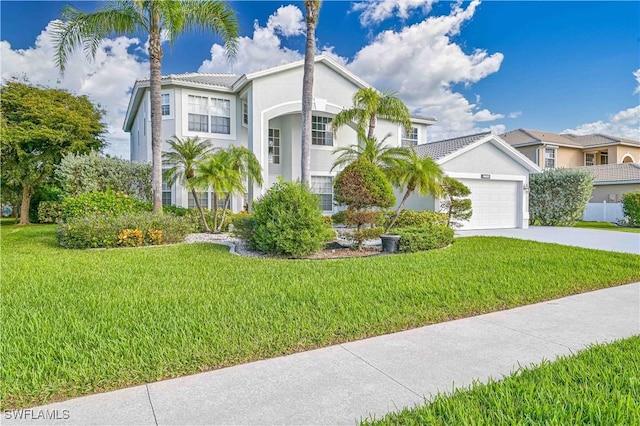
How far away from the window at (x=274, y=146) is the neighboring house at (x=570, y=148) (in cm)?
2131

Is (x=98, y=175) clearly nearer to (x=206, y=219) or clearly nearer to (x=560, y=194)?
(x=206, y=219)

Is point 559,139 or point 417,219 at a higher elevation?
point 559,139

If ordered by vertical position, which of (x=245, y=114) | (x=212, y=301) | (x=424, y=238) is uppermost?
(x=245, y=114)

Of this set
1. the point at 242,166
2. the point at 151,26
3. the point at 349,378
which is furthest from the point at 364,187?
the point at 151,26

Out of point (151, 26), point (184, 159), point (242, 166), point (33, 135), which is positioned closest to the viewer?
point (151, 26)

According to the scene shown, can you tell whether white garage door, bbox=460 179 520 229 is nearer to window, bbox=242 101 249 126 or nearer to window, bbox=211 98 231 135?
window, bbox=242 101 249 126

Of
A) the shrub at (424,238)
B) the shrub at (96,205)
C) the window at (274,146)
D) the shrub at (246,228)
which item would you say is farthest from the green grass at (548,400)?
the window at (274,146)

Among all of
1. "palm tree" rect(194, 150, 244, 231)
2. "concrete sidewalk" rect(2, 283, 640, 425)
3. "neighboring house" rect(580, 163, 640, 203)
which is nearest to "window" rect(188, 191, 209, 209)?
"palm tree" rect(194, 150, 244, 231)

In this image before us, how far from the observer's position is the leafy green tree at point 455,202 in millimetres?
15164

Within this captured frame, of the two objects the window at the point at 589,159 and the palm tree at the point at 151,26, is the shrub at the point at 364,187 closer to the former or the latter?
the palm tree at the point at 151,26

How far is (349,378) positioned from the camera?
3453mm

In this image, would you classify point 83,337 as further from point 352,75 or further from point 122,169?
point 352,75

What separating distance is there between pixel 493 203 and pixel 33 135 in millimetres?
23793

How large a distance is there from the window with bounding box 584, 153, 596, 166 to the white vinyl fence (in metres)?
12.3
